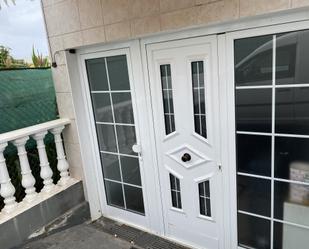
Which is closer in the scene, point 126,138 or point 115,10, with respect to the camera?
point 115,10

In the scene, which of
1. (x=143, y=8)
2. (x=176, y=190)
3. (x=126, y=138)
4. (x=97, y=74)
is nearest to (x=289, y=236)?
(x=176, y=190)

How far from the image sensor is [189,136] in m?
2.31

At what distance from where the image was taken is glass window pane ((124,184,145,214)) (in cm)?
288

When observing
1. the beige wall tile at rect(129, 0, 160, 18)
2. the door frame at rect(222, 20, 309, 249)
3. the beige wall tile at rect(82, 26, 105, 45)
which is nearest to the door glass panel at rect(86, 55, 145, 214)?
the beige wall tile at rect(82, 26, 105, 45)

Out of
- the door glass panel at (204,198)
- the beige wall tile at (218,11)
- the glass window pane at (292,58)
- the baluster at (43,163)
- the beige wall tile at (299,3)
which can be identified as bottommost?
the door glass panel at (204,198)

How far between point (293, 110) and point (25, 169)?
102 inches

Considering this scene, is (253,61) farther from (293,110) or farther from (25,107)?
(25,107)

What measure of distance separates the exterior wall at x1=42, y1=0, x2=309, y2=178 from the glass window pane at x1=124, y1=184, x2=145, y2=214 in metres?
0.68

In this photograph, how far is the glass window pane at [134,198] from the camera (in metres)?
2.88

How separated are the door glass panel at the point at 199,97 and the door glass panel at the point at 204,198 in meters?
0.50

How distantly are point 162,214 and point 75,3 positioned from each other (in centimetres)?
231

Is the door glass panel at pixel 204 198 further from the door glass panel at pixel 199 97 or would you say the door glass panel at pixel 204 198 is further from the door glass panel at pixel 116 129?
the door glass panel at pixel 116 129

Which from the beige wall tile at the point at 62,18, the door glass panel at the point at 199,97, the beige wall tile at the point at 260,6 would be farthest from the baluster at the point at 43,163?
the beige wall tile at the point at 260,6

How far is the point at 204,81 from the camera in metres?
2.10
